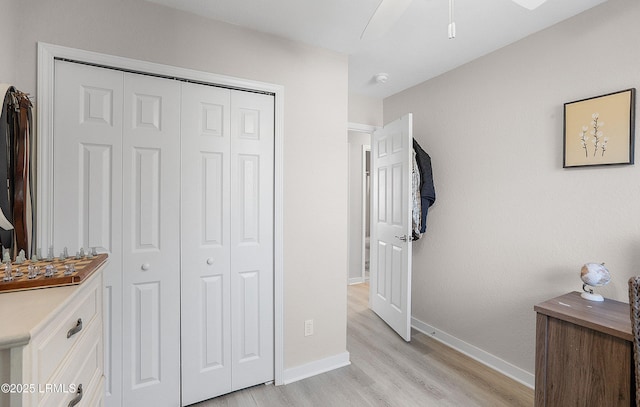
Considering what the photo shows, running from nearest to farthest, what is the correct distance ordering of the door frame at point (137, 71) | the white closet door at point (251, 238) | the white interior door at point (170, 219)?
the door frame at point (137, 71), the white interior door at point (170, 219), the white closet door at point (251, 238)

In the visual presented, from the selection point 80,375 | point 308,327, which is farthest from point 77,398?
point 308,327

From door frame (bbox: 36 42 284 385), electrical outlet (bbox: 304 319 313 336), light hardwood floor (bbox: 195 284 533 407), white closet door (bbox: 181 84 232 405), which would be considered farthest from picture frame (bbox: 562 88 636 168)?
white closet door (bbox: 181 84 232 405)

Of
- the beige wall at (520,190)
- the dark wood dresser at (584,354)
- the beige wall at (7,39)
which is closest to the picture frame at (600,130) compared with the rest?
the beige wall at (520,190)

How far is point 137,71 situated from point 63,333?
1434 millimetres

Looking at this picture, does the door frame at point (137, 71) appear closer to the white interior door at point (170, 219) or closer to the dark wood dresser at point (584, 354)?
the white interior door at point (170, 219)

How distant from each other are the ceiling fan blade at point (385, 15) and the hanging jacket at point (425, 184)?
1753 mm

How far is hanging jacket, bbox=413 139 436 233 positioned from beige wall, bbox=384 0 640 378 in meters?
0.10

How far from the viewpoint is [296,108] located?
213cm

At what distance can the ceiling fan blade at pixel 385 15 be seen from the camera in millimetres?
1013

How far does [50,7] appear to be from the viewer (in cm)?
152

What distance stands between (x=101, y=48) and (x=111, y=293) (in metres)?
1.32

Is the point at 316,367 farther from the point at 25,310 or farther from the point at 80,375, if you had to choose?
the point at 25,310

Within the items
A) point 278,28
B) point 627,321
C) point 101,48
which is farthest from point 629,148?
point 101,48

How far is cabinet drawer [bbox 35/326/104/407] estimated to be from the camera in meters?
0.78
